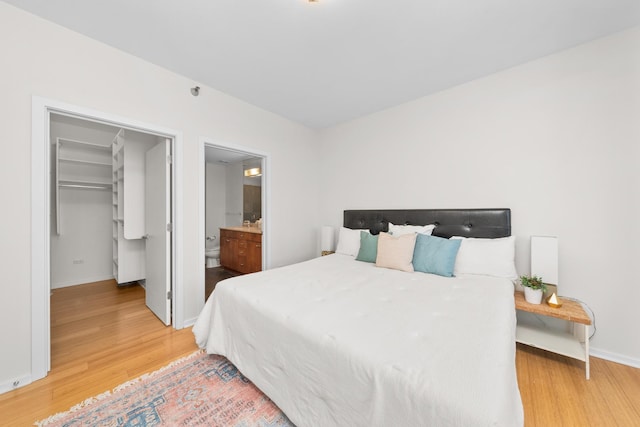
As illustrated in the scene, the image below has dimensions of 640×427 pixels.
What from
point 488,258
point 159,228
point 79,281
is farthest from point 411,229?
point 79,281

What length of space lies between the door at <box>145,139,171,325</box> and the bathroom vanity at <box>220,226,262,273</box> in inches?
54.7

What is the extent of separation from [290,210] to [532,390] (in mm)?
3013

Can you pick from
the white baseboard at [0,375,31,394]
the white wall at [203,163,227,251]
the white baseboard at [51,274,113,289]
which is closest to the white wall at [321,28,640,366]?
the white baseboard at [0,375,31,394]

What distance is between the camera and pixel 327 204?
3.92 metres

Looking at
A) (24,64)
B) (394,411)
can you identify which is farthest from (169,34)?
(394,411)

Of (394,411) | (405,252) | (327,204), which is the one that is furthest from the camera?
(327,204)

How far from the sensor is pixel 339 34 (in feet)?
6.07

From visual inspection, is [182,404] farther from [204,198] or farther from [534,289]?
[534,289]

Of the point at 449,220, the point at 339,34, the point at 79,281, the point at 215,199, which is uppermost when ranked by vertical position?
the point at 339,34

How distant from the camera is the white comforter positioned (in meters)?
0.83

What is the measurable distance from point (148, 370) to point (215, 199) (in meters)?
4.10

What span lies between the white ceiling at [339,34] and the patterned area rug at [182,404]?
2589mm

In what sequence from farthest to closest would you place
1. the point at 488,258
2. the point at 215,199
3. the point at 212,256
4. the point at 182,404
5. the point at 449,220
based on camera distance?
the point at 215,199, the point at 212,256, the point at 449,220, the point at 488,258, the point at 182,404

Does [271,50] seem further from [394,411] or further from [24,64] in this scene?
[394,411]
